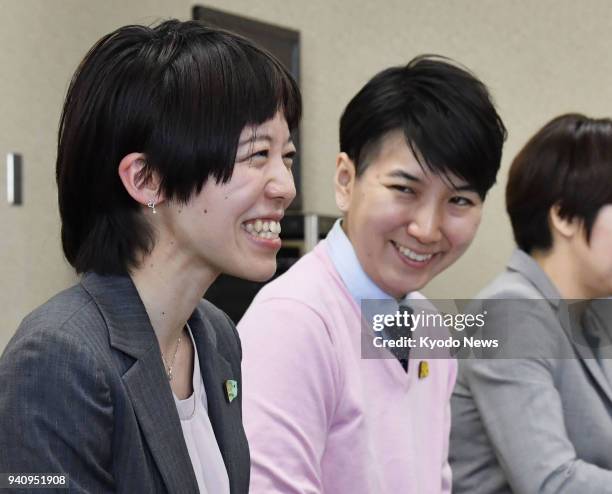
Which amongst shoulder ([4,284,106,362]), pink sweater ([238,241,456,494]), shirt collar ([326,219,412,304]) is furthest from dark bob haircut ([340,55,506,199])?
shoulder ([4,284,106,362])

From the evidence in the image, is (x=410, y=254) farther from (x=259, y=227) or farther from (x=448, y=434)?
(x=259, y=227)

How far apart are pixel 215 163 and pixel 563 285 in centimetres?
105

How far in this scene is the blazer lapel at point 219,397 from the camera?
113 cm

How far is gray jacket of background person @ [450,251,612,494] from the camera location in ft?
5.01

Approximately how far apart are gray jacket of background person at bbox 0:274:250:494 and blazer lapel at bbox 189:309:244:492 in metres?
0.12

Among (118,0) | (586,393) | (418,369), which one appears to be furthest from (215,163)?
(118,0)

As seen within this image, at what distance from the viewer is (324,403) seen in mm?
1330

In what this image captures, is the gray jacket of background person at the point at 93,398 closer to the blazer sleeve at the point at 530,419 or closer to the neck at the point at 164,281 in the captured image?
the neck at the point at 164,281

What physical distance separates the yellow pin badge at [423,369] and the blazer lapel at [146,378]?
60 cm

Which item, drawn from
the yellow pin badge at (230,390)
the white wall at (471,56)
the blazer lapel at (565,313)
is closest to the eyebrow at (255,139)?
the yellow pin badge at (230,390)

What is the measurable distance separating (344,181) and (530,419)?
54cm

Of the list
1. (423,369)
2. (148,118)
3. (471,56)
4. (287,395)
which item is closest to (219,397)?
(287,395)

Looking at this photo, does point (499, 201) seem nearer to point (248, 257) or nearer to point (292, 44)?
point (292, 44)

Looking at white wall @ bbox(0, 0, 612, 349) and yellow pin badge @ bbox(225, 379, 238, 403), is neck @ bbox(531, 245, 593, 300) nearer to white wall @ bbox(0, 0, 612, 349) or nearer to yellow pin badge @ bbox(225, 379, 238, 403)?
yellow pin badge @ bbox(225, 379, 238, 403)
